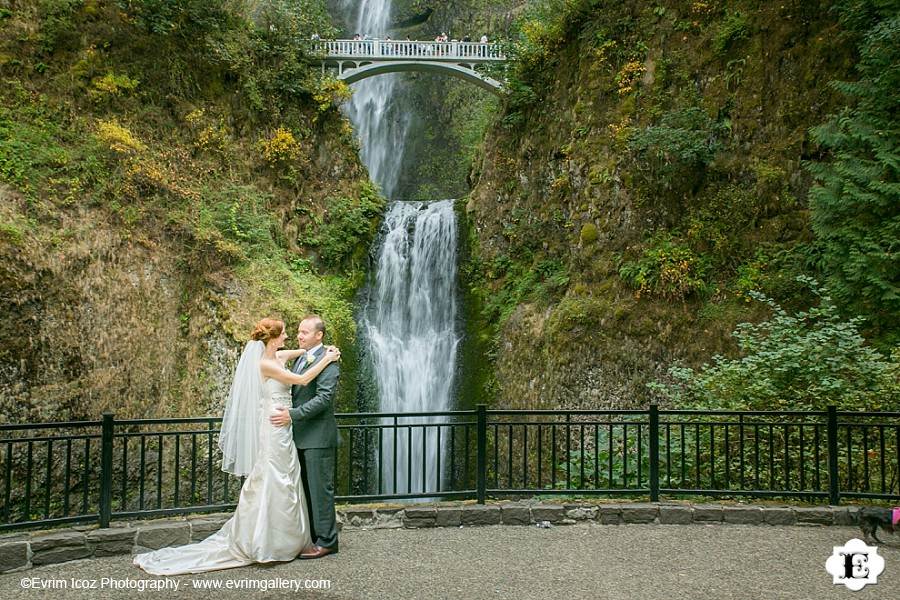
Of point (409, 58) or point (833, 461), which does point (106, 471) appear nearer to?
point (833, 461)

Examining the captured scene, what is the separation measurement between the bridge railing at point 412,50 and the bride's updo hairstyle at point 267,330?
760 inches

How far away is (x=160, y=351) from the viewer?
13.9 m

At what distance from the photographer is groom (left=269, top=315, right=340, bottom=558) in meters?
5.79

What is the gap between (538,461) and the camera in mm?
7625

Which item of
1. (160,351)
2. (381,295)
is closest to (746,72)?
(381,295)

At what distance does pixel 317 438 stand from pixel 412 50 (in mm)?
22048

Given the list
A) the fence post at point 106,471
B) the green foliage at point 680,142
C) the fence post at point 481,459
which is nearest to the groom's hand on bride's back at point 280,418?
the fence post at point 106,471

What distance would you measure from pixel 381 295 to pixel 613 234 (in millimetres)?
7387

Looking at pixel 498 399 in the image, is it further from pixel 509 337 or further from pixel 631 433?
pixel 631 433

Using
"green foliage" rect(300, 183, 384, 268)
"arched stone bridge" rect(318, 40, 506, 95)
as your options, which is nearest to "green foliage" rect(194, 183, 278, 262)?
"green foliage" rect(300, 183, 384, 268)

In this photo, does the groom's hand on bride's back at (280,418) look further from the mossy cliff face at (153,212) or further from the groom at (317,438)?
the mossy cliff face at (153,212)

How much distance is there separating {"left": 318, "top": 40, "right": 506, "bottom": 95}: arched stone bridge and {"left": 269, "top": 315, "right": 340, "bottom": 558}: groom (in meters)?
19.1

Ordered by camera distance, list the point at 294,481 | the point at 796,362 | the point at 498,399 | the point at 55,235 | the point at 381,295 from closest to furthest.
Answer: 1. the point at 294,481
2. the point at 796,362
3. the point at 55,235
4. the point at 498,399
5. the point at 381,295

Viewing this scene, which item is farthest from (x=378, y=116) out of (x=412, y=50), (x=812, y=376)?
(x=812, y=376)
